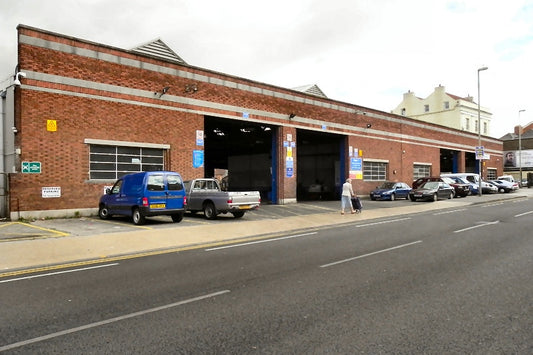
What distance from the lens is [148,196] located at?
1417 centimetres

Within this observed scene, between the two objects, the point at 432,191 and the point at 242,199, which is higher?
the point at 242,199

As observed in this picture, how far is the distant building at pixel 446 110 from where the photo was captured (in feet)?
214

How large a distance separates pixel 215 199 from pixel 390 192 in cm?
1707

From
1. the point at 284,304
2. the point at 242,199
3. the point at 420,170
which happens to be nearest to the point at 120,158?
the point at 242,199

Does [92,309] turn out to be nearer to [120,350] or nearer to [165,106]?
[120,350]

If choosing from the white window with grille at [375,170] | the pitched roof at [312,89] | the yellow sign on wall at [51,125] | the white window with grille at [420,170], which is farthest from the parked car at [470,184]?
the yellow sign on wall at [51,125]

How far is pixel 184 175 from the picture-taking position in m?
20.3

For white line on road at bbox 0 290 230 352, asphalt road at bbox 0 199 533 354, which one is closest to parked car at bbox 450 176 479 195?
asphalt road at bbox 0 199 533 354

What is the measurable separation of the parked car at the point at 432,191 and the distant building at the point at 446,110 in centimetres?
3873

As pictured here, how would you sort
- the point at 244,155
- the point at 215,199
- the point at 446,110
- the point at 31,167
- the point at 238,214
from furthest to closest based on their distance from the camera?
1. the point at 446,110
2. the point at 244,155
3. the point at 238,214
4. the point at 215,199
5. the point at 31,167

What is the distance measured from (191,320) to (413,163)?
3657 centimetres

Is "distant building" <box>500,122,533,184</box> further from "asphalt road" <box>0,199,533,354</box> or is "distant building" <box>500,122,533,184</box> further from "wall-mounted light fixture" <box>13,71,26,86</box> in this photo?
"wall-mounted light fixture" <box>13,71,26,86</box>

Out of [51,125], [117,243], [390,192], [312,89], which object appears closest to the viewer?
[117,243]

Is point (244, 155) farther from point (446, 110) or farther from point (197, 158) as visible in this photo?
point (446, 110)
